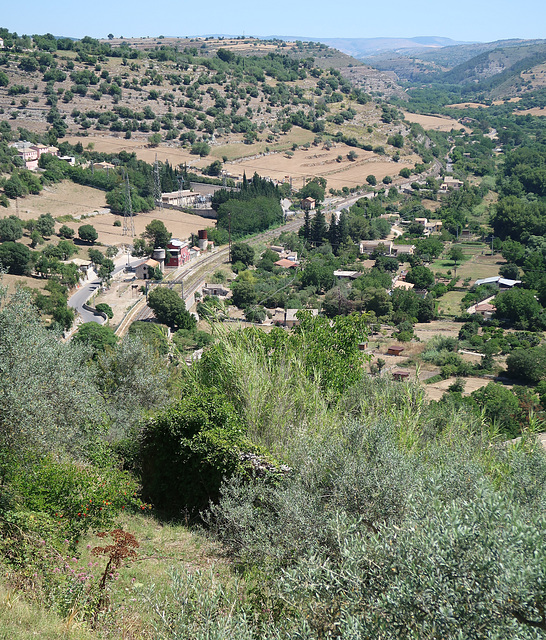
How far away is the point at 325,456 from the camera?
6555 mm

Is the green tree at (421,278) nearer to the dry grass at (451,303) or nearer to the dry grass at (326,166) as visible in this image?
the dry grass at (451,303)

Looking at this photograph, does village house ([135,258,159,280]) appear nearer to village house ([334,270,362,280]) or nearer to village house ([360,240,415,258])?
village house ([334,270,362,280])

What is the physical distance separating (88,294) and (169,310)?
23.2 ft

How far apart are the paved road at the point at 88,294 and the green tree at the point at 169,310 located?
2.92 m

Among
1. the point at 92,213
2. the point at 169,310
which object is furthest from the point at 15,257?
the point at 92,213

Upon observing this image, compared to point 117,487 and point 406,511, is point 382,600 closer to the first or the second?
point 406,511

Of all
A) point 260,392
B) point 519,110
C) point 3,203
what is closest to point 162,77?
point 3,203

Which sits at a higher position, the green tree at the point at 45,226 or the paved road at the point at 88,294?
the green tree at the point at 45,226

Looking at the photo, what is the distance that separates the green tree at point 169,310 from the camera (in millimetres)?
34000

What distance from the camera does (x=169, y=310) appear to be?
3394cm

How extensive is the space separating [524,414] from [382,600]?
2104 cm

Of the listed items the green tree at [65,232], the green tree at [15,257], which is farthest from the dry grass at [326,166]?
the green tree at [15,257]

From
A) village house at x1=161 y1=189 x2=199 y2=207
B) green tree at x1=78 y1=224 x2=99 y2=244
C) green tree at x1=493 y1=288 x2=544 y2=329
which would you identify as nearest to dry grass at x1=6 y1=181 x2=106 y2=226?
green tree at x1=78 y1=224 x2=99 y2=244

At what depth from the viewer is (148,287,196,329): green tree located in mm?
34000
